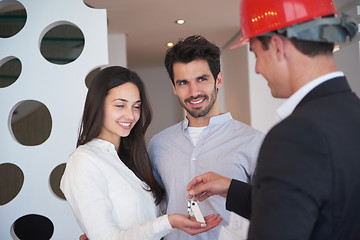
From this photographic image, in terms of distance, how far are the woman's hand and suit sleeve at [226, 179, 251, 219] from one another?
0.25m

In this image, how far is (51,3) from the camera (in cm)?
277

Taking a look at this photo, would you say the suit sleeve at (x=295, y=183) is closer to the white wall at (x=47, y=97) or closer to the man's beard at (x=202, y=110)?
the man's beard at (x=202, y=110)

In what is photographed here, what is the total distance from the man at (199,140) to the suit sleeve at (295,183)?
112cm

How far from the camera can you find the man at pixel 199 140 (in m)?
1.86

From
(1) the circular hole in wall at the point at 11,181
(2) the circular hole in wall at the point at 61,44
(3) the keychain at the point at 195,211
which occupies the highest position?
(2) the circular hole in wall at the point at 61,44

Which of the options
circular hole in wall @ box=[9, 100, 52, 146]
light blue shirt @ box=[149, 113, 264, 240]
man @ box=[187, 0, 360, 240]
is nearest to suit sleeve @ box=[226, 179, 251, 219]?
man @ box=[187, 0, 360, 240]

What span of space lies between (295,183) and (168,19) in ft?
17.3

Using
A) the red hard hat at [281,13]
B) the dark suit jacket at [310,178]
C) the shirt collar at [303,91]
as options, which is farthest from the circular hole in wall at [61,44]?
the dark suit jacket at [310,178]

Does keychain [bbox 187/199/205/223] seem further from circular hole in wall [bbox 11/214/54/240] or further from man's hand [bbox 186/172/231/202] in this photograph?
circular hole in wall [bbox 11/214/54/240]

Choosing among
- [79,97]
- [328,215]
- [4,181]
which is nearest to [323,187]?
[328,215]

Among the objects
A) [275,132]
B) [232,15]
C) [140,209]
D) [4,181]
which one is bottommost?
[4,181]

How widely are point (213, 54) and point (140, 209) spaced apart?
37.9 inches

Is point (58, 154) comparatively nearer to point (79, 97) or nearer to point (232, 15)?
point (79, 97)

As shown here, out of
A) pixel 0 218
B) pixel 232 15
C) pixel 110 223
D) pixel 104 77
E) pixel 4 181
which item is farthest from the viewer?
pixel 232 15
